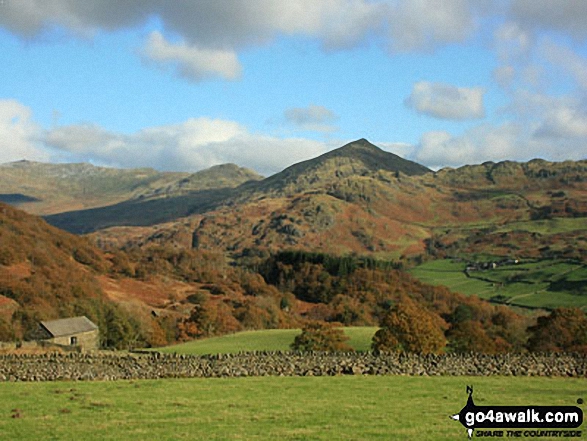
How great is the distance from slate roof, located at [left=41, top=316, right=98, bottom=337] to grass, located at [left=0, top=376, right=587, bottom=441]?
40.6 metres

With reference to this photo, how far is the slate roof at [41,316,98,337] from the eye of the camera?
232 feet

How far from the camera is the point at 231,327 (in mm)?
108250

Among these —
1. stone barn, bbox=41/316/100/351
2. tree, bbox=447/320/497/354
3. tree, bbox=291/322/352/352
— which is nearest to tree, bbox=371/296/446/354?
tree, bbox=291/322/352/352

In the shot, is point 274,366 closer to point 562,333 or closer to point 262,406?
point 262,406

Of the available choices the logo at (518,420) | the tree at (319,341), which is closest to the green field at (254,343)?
the tree at (319,341)

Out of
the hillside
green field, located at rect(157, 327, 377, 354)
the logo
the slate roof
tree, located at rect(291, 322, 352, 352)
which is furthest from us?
the hillside

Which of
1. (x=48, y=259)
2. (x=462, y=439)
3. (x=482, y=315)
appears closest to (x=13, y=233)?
(x=48, y=259)

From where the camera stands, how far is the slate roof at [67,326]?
70.6 meters

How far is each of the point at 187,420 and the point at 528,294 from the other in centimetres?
14926

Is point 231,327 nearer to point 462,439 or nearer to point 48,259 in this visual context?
point 48,259

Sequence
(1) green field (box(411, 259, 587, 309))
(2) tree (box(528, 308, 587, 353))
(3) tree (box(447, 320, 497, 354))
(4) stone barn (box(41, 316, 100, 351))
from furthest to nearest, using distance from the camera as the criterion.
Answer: (1) green field (box(411, 259, 587, 309)), (4) stone barn (box(41, 316, 100, 351)), (3) tree (box(447, 320, 497, 354)), (2) tree (box(528, 308, 587, 353))

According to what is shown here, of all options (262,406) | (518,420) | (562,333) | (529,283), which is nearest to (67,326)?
(262,406)

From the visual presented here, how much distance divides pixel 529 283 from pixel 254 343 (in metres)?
122

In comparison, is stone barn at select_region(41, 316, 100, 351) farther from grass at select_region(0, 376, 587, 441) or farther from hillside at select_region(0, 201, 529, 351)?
grass at select_region(0, 376, 587, 441)
